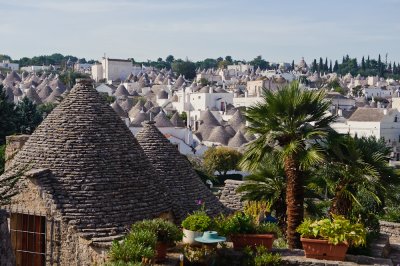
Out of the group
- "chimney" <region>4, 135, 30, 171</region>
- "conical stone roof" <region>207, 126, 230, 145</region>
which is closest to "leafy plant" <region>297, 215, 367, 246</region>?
"chimney" <region>4, 135, 30, 171</region>

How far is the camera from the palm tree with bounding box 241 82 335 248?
473 inches

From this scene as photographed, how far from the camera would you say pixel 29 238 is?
38.8 feet

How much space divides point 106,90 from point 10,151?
108427 mm

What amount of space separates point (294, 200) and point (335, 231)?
2419 millimetres

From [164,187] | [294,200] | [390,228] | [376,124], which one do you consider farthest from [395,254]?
[376,124]

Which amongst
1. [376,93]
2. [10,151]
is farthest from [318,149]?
[376,93]

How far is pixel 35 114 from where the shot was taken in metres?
48.8

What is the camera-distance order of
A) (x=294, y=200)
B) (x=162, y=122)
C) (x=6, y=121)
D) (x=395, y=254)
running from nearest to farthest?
(x=294, y=200)
(x=395, y=254)
(x=6, y=121)
(x=162, y=122)

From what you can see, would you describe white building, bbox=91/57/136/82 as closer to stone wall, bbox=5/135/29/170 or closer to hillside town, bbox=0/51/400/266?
stone wall, bbox=5/135/29/170

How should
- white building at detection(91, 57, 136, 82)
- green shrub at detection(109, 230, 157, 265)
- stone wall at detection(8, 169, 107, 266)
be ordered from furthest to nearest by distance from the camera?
white building at detection(91, 57, 136, 82)
stone wall at detection(8, 169, 107, 266)
green shrub at detection(109, 230, 157, 265)

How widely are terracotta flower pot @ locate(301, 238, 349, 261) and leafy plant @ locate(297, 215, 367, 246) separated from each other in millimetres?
94

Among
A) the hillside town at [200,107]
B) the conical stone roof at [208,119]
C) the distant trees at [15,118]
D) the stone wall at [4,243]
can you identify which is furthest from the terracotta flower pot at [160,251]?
the conical stone roof at [208,119]

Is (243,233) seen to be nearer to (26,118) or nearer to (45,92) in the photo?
(26,118)

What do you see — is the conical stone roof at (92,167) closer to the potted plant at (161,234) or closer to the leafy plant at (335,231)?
the potted plant at (161,234)
